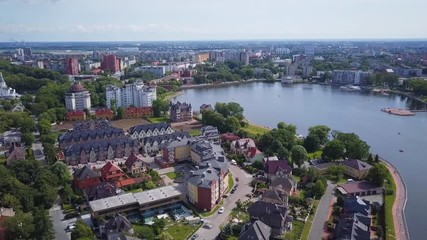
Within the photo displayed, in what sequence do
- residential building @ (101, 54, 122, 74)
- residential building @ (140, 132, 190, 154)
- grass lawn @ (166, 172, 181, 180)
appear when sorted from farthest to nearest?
1. residential building @ (101, 54, 122, 74)
2. residential building @ (140, 132, 190, 154)
3. grass lawn @ (166, 172, 181, 180)

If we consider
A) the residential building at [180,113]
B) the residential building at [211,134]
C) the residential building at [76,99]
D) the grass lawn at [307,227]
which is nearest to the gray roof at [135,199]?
the grass lawn at [307,227]

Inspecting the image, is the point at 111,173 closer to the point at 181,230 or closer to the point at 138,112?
the point at 181,230

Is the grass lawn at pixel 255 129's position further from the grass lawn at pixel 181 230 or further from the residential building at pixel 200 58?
the residential building at pixel 200 58

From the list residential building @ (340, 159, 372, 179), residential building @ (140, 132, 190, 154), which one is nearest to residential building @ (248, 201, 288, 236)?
residential building @ (340, 159, 372, 179)

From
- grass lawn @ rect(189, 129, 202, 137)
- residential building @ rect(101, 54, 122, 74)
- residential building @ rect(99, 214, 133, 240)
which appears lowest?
grass lawn @ rect(189, 129, 202, 137)

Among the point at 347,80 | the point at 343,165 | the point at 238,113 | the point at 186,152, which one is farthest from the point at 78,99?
the point at 347,80

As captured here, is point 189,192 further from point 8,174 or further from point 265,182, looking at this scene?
point 8,174

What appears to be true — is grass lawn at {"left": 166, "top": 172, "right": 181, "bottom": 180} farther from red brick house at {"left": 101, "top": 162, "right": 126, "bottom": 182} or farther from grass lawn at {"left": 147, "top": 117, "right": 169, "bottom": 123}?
grass lawn at {"left": 147, "top": 117, "right": 169, "bottom": 123}
